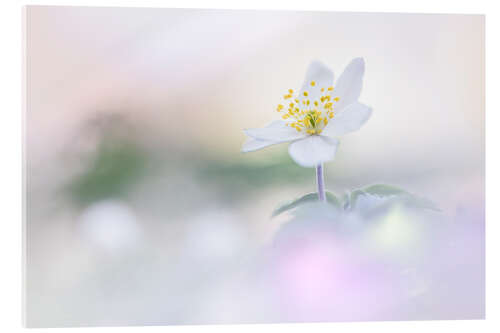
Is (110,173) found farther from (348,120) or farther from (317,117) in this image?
(348,120)

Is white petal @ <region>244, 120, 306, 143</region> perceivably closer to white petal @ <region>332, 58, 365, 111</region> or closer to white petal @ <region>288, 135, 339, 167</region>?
white petal @ <region>288, 135, 339, 167</region>

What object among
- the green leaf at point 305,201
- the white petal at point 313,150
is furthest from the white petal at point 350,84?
the green leaf at point 305,201

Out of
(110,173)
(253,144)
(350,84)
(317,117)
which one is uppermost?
(350,84)

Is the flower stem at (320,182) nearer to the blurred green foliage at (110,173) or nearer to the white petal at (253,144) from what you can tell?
the white petal at (253,144)

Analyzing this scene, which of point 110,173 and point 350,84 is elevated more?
point 350,84

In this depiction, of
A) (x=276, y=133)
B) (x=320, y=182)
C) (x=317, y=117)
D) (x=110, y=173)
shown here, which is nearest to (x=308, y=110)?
(x=317, y=117)

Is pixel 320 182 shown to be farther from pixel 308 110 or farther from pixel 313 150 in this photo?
pixel 308 110

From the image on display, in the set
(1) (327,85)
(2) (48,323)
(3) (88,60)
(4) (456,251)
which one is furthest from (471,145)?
(2) (48,323)
